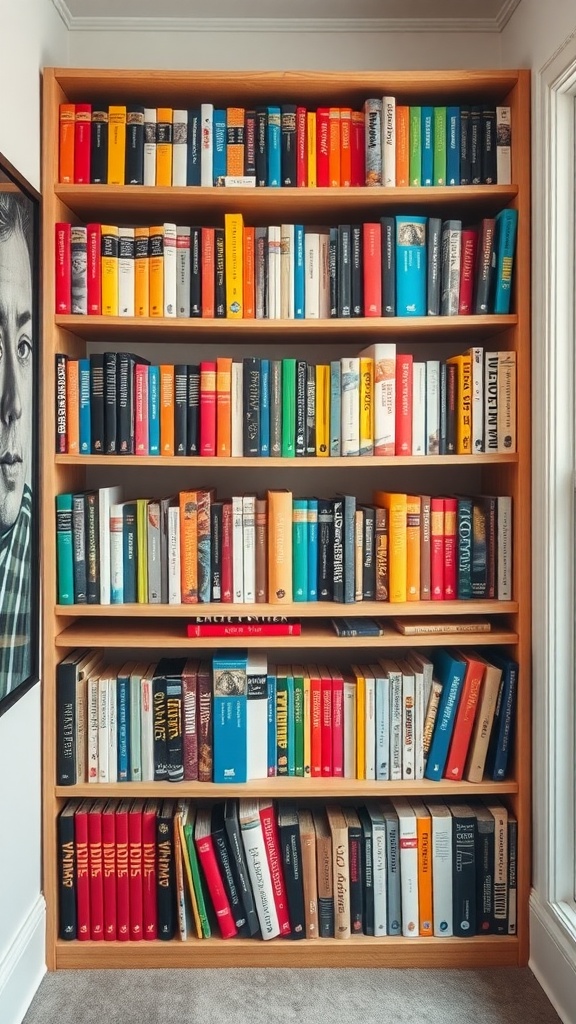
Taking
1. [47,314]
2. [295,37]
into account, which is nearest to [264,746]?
[47,314]

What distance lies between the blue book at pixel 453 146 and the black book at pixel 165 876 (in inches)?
74.6

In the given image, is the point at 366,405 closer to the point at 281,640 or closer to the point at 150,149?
the point at 281,640

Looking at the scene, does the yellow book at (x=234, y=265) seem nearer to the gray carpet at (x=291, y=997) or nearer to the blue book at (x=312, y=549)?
the blue book at (x=312, y=549)

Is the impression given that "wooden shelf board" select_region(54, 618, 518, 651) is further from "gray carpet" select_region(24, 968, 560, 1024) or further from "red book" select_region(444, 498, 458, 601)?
"gray carpet" select_region(24, 968, 560, 1024)

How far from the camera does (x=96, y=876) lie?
1993 millimetres

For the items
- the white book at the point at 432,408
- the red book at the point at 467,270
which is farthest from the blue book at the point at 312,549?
the red book at the point at 467,270

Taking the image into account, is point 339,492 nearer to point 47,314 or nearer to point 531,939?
point 47,314

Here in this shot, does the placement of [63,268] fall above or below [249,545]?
above

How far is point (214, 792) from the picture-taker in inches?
77.4

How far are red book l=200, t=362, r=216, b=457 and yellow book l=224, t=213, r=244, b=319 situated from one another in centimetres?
16

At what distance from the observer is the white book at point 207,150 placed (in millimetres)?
1967

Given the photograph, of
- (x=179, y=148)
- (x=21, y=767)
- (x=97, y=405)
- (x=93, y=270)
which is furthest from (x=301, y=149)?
(x=21, y=767)

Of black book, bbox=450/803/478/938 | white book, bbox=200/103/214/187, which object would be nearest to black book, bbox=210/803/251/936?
black book, bbox=450/803/478/938

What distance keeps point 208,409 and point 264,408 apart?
5.9 inches
